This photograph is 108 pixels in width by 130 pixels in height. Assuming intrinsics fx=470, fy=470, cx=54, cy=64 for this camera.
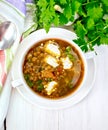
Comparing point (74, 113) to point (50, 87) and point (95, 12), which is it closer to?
point (50, 87)

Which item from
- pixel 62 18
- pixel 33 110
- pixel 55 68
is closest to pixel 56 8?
pixel 62 18

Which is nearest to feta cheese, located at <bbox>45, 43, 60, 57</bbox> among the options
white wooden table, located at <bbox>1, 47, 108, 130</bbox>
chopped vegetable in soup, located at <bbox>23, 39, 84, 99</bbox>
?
chopped vegetable in soup, located at <bbox>23, 39, 84, 99</bbox>

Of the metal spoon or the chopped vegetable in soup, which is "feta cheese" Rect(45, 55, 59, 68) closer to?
the chopped vegetable in soup

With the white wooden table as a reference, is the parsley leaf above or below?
above

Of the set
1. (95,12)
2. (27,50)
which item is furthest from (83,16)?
(27,50)

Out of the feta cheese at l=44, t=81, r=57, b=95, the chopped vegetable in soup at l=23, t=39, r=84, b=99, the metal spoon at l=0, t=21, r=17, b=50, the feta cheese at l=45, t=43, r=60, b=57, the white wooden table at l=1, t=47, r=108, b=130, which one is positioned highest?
the metal spoon at l=0, t=21, r=17, b=50
